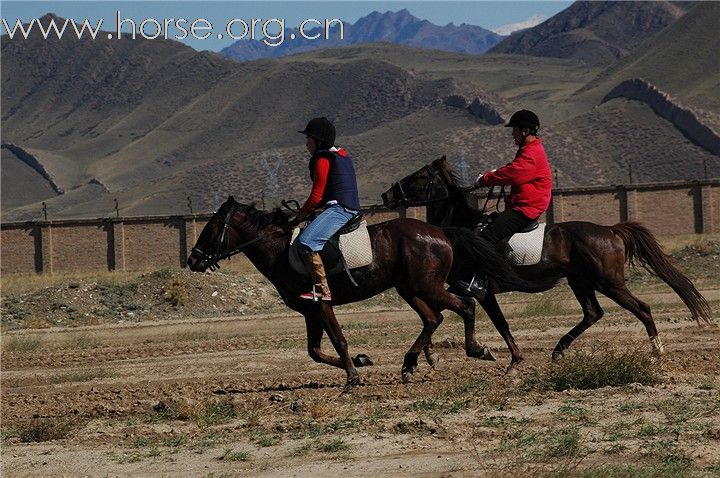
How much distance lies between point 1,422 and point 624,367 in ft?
20.9

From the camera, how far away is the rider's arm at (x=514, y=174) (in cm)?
1477

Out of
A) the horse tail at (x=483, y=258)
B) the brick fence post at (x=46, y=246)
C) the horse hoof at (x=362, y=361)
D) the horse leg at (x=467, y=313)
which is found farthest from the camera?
the brick fence post at (x=46, y=246)

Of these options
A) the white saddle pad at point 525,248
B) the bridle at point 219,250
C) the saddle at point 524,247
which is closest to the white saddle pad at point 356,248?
the bridle at point 219,250

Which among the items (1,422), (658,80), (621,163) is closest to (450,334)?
(1,422)

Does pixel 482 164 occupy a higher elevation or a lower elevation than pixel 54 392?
higher

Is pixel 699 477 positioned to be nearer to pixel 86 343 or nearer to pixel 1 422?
pixel 1 422

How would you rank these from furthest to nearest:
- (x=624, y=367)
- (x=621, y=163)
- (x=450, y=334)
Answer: (x=621, y=163), (x=450, y=334), (x=624, y=367)

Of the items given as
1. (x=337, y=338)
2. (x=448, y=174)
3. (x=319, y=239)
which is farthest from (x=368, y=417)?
(x=448, y=174)

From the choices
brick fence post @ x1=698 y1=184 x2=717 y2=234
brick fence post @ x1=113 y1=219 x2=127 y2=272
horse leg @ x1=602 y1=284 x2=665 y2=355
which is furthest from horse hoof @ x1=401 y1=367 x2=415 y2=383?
brick fence post @ x1=698 y1=184 x2=717 y2=234

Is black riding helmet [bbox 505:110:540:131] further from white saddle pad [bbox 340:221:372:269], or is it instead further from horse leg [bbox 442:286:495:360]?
white saddle pad [bbox 340:221:372:269]

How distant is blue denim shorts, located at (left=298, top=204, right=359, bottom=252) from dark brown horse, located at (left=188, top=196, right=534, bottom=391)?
470mm

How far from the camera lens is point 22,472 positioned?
10.4 m

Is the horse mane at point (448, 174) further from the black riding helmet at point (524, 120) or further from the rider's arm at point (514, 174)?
the black riding helmet at point (524, 120)

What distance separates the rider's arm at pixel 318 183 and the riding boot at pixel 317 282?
0.53m
